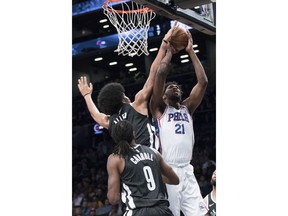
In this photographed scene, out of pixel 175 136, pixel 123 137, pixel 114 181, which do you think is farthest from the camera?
pixel 175 136

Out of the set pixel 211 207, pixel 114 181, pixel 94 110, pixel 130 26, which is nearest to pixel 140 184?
pixel 114 181

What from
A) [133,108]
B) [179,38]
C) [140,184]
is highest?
[179,38]

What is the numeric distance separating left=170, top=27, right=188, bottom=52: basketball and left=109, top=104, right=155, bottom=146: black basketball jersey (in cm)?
62

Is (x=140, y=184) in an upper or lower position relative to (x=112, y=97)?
lower

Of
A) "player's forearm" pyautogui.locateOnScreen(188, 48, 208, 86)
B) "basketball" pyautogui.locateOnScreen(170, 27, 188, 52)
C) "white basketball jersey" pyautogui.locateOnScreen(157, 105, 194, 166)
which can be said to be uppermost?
"basketball" pyautogui.locateOnScreen(170, 27, 188, 52)

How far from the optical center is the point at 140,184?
13.6ft

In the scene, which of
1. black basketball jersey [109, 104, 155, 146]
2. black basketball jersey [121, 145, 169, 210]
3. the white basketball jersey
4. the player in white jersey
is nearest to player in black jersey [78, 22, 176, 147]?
black basketball jersey [109, 104, 155, 146]

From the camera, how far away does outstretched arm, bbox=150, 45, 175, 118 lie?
4.91 meters

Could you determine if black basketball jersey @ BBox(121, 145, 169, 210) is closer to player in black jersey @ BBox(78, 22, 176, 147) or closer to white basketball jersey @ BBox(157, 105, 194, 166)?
player in black jersey @ BBox(78, 22, 176, 147)

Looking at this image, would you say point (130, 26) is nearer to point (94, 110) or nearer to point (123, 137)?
point (94, 110)

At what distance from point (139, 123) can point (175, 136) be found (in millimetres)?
436
